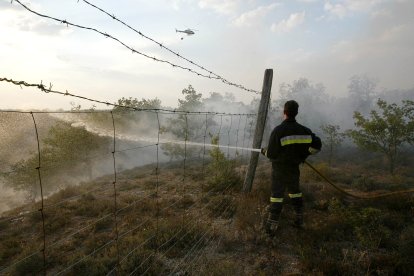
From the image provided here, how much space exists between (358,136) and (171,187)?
1365cm

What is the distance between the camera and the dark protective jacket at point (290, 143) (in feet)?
17.0

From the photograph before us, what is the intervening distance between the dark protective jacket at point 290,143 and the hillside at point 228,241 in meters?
1.52

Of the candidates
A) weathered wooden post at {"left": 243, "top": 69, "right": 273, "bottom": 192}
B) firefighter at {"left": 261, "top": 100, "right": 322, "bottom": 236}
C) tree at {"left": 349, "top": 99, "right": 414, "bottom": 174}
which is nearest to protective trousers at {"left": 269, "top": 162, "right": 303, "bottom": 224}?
firefighter at {"left": 261, "top": 100, "right": 322, "bottom": 236}

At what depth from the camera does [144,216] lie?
7.86 metres

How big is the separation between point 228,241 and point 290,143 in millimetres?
2164

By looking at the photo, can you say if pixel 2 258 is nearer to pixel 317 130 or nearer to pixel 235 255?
pixel 235 255

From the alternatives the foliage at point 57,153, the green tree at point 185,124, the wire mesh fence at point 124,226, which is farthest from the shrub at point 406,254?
the green tree at point 185,124

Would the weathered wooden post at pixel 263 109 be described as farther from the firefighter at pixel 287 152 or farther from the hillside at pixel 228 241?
the firefighter at pixel 287 152

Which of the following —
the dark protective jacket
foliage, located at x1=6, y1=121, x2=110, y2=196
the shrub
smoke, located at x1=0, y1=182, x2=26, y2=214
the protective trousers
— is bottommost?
smoke, located at x1=0, y1=182, x2=26, y2=214

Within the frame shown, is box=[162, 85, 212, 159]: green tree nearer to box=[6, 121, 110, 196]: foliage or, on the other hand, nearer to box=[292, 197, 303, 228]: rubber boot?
box=[6, 121, 110, 196]: foliage

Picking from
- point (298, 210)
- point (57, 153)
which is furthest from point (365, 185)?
point (57, 153)

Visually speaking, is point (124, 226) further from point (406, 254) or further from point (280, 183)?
point (406, 254)

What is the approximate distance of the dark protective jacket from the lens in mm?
5176

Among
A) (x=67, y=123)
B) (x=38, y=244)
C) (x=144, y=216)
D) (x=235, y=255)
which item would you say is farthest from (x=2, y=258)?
(x=67, y=123)
